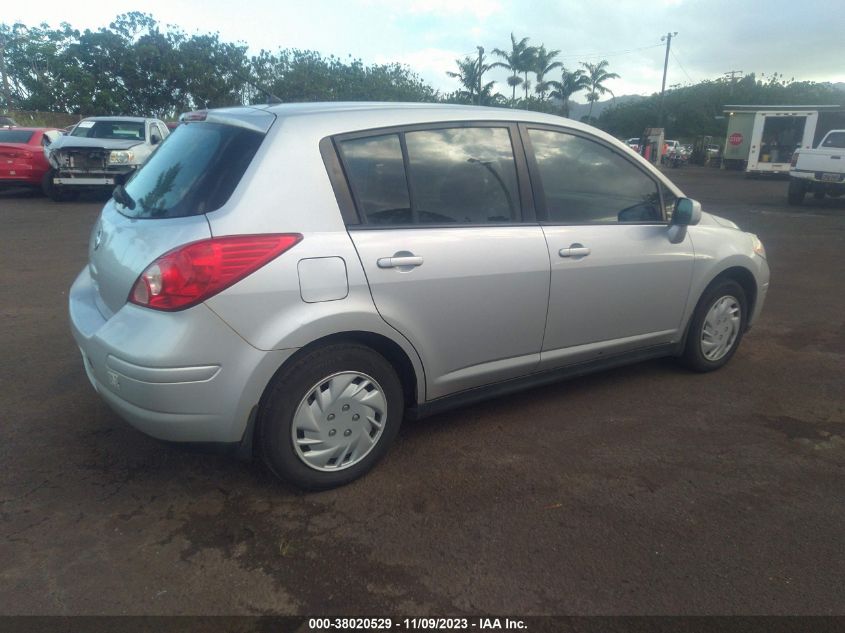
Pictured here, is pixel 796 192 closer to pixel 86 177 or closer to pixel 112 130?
pixel 112 130

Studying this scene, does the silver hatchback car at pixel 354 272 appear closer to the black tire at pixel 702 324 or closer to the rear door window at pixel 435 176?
the rear door window at pixel 435 176

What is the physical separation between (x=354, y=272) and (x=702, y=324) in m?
2.59

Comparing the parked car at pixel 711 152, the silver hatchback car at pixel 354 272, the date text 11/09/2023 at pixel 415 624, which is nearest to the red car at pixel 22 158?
the silver hatchback car at pixel 354 272

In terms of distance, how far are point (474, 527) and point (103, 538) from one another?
1486mm

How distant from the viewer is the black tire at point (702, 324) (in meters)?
4.41

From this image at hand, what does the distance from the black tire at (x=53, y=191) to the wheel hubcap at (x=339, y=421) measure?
524 inches

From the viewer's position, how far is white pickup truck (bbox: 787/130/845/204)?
1523 cm

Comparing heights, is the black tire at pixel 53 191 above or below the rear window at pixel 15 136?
below

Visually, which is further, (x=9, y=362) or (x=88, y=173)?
(x=88, y=173)

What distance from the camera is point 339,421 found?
302 cm

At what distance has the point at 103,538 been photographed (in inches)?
107

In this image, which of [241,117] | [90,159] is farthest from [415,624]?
[90,159]

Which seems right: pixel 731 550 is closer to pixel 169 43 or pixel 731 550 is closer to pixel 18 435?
pixel 18 435

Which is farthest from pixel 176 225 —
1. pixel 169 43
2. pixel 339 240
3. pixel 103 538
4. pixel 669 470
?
pixel 169 43
